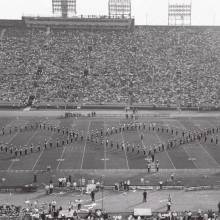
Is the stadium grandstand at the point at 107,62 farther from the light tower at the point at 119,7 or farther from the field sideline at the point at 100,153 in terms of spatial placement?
the field sideline at the point at 100,153

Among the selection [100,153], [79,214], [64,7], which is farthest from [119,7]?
[79,214]

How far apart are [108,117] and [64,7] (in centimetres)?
4146

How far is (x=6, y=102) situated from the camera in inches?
2445

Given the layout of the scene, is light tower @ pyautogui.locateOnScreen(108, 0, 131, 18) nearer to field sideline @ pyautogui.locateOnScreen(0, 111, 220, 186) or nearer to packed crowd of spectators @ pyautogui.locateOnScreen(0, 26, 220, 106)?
packed crowd of spectators @ pyautogui.locateOnScreen(0, 26, 220, 106)

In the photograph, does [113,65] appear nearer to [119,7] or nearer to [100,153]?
[119,7]

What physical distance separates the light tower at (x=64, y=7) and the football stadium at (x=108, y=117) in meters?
0.19

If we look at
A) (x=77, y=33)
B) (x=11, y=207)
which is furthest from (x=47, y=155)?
(x=77, y=33)

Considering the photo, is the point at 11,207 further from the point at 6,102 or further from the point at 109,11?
the point at 109,11

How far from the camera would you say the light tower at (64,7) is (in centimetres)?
8951

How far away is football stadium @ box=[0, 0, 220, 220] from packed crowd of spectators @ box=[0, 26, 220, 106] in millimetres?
158

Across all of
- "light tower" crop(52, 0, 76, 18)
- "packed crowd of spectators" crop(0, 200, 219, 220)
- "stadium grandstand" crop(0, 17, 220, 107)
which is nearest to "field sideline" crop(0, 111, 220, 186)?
"packed crowd of spectators" crop(0, 200, 219, 220)

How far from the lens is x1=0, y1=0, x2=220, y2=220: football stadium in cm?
2520

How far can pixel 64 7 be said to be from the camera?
295 feet

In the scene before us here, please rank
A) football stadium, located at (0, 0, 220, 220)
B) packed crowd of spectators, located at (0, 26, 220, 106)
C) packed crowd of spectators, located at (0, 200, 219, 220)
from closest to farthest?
packed crowd of spectators, located at (0, 200, 219, 220) < football stadium, located at (0, 0, 220, 220) < packed crowd of spectators, located at (0, 26, 220, 106)
